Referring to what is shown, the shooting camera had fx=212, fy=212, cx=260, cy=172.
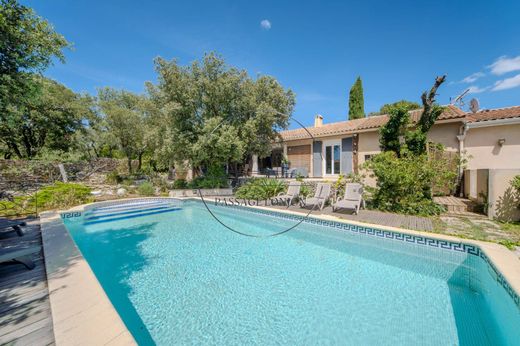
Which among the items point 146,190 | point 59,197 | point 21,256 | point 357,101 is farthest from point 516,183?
point 357,101

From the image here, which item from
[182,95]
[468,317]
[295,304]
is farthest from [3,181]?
[468,317]

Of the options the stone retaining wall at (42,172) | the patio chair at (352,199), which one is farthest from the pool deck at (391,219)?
the stone retaining wall at (42,172)

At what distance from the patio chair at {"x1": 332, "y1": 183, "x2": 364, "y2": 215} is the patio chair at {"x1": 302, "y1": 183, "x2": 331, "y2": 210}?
2.13ft

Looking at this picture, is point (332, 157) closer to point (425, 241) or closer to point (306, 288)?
point (425, 241)

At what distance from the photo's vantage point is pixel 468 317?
3.28 metres

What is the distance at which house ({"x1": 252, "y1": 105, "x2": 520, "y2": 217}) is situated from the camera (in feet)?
25.2

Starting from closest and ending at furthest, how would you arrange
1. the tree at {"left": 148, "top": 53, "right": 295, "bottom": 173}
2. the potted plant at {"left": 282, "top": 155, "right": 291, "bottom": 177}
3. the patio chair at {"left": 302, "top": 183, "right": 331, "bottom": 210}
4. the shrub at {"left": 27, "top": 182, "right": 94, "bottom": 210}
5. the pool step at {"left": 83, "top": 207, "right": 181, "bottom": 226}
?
the patio chair at {"left": 302, "top": 183, "right": 331, "bottom": 210} < the pool step at {"left": 83, "top": 207, "right": 181, "bottom": 226} < the shrub at {"left": 27, "top": 182, "right": 94, "bottom": 210} < the tree at {"left": 148, "top": 53, "right": 295, "bottom": 173} < the potted plant at {"left": 282, "top": 155, "right": 291, "bottom": 177}

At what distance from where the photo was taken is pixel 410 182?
7.73 meters

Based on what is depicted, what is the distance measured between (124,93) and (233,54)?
2136 cm

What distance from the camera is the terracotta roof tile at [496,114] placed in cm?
970

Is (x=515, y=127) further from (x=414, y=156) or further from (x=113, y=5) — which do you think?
(x=113, y=5)

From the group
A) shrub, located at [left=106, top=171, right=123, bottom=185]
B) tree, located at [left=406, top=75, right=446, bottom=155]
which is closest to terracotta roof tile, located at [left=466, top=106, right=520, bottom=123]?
tree, located at [left=406, top=75, right=446, bottom=155]

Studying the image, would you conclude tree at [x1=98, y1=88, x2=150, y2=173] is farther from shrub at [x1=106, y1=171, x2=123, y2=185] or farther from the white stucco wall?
the white stucco wall

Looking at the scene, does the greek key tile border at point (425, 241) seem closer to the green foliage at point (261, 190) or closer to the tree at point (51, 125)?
the green foliage at point (261, 190)
